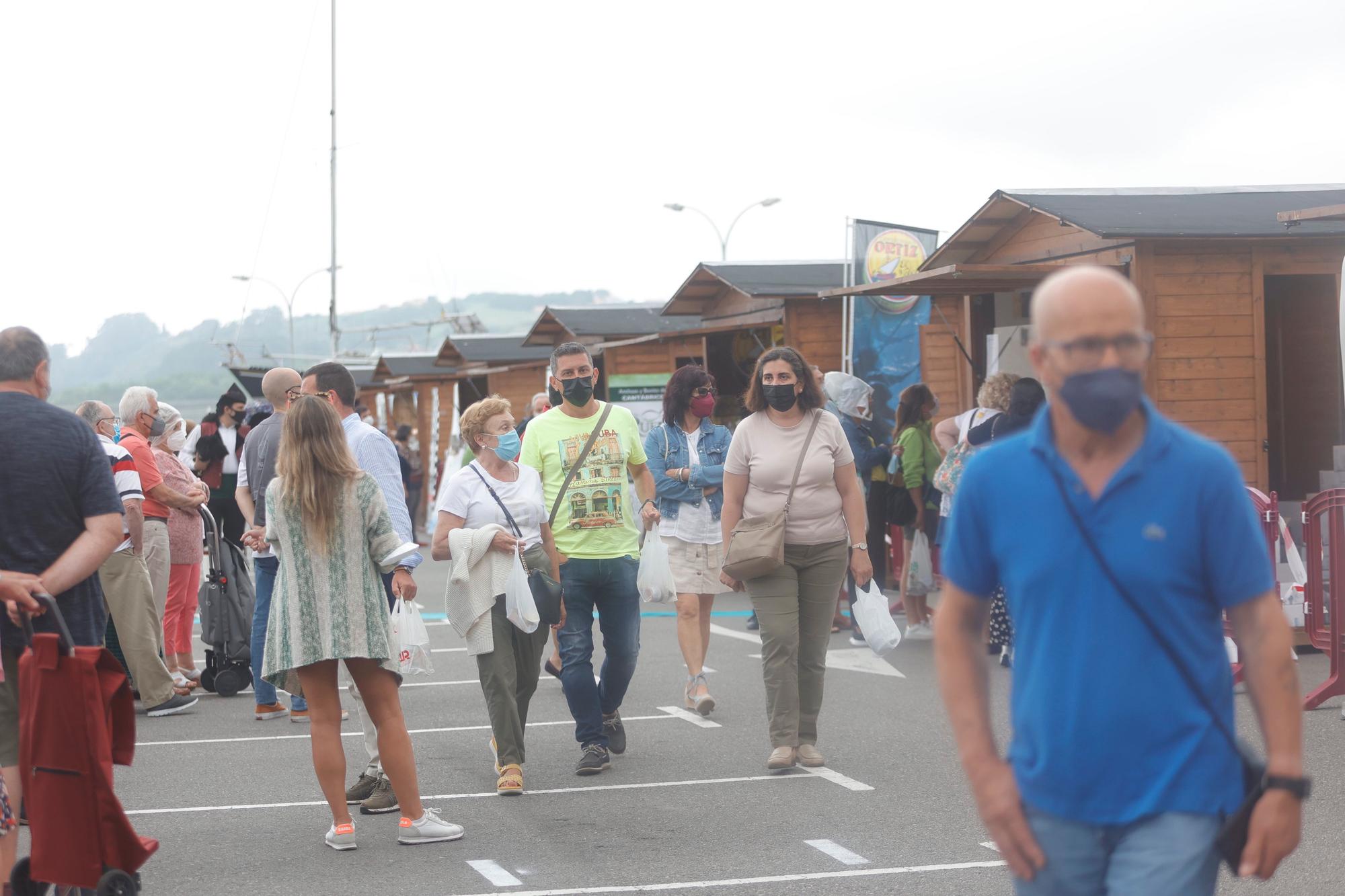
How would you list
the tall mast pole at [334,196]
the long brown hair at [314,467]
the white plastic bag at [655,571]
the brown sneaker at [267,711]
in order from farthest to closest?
the tall mast pole at [334,196], the brown sneaker at [267,711], the white plastic bag at [655,571], the long brown hair at [314,467]

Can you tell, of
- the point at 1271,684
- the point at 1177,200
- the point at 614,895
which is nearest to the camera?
the point at 1271,684

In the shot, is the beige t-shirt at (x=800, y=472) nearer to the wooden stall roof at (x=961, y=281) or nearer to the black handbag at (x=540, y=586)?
the black handbag at (x=540, y=586)

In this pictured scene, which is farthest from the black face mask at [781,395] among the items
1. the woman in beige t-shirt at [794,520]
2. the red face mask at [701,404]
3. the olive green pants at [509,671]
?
the red face mask at [701,404]

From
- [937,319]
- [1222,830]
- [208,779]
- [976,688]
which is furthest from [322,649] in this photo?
[937,319]

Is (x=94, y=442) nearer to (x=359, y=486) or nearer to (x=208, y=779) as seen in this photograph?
(x=359, y=486)

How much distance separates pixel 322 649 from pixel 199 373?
18440cm

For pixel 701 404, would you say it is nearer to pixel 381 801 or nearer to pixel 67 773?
pixel 381 801

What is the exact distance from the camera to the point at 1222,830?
265 centimetres

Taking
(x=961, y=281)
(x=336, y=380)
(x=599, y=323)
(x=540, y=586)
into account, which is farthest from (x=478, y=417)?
(x=599, y=323)

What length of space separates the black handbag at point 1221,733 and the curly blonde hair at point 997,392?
24.4 feet

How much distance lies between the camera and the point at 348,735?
898cm

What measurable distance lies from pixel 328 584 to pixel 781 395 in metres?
2.47

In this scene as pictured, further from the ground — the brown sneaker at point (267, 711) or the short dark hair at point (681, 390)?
the short dark hair at point (681, 390)

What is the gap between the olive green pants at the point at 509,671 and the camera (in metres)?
7.03
